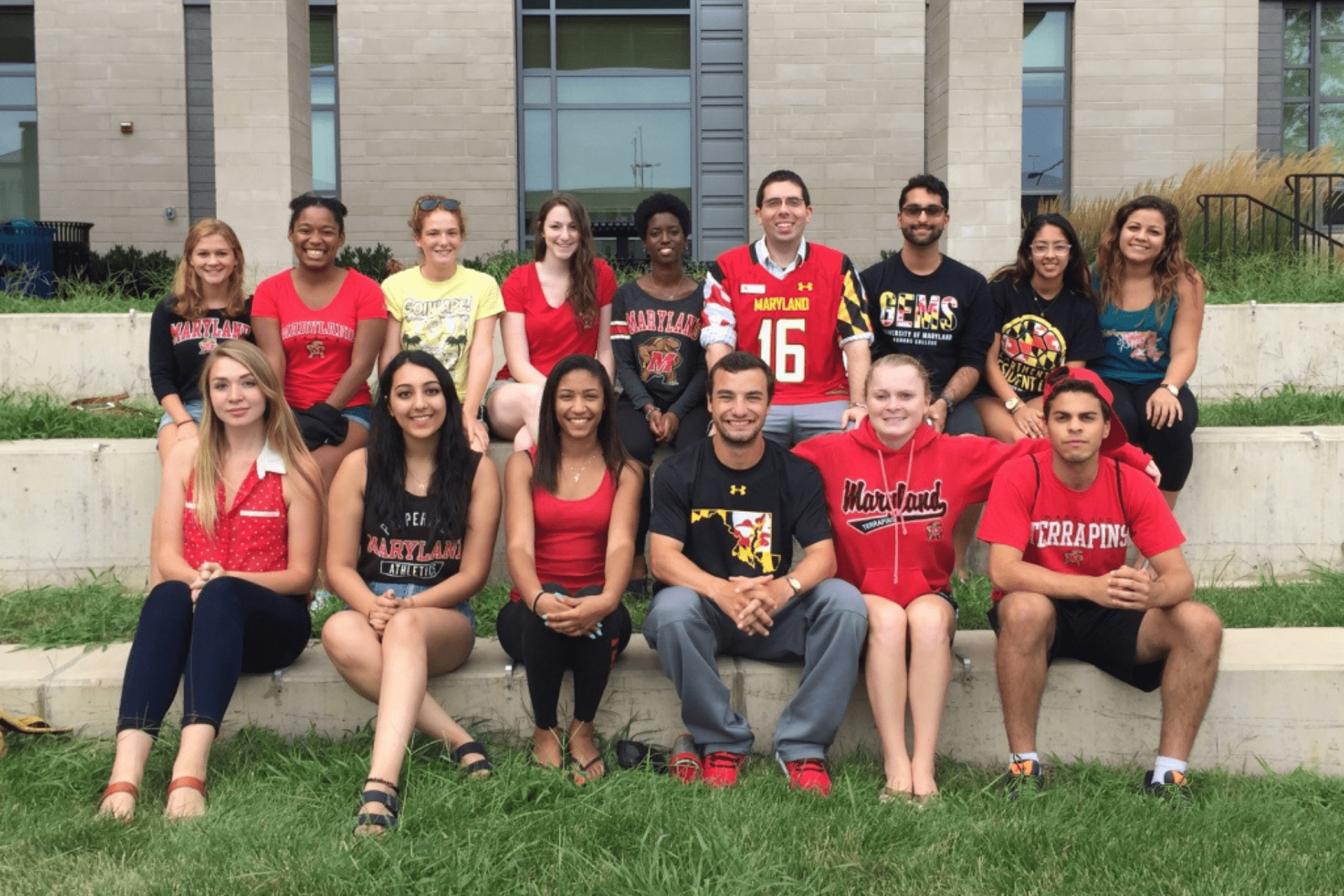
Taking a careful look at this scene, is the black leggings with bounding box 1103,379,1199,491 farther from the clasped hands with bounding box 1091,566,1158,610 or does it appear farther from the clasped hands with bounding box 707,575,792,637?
the clasped hands with bounding box 707,575,792,637

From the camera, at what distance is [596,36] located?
47.4 ft

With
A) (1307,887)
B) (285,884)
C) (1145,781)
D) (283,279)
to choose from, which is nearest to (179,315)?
(283,279)

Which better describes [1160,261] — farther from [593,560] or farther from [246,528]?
[246,528]

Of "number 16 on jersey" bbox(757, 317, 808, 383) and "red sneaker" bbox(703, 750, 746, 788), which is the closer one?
"red sneaker" bbox(703, 750, 746, 788)

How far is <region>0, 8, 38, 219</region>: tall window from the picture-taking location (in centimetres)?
1501

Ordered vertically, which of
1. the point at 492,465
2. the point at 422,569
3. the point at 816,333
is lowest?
the point at 422,569

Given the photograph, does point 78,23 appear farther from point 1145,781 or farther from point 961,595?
point 1145,781

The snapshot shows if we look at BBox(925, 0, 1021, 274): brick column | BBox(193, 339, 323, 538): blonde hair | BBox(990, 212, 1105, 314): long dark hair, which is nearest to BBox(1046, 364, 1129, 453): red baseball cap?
BBox(990, 212, 1105, 314): long dark hair

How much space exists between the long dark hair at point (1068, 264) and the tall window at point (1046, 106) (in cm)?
959

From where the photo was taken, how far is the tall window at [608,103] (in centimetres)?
1437

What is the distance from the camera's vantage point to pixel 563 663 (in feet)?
13.2

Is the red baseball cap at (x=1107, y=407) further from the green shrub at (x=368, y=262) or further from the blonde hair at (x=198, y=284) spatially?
the green shrub at (x=368, y=262)

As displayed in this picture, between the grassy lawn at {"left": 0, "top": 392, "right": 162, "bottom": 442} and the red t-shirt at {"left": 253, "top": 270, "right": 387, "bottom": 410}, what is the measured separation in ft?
3.83

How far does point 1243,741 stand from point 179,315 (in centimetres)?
427
